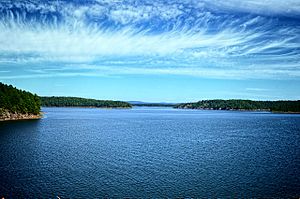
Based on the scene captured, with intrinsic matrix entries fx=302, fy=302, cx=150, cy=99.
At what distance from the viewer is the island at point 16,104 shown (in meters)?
103

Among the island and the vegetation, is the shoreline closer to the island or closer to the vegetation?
the island

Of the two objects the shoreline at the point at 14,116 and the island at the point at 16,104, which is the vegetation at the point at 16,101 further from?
the shoreline at the point at 14,116

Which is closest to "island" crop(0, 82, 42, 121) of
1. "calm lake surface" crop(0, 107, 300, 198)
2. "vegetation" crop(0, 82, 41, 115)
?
"vegetation" crop(0, 82, 41, 115)

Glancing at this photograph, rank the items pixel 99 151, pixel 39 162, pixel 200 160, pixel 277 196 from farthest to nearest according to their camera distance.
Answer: pixel 99 151
pixel 200 160
pixel 39 162
pixel 277 196

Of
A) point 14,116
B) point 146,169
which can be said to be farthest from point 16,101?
point 146,169

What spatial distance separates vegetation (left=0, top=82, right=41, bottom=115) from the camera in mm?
103469

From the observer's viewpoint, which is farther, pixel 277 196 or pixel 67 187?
pixel 67 187

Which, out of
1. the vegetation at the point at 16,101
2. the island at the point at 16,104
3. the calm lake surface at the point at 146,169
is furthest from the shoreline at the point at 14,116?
the calm lake surface at the point at 146,169

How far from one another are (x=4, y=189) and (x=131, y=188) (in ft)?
40.5

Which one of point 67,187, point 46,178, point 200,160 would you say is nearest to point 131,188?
point 67,187

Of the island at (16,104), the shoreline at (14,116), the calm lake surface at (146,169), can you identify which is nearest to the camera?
the calm lake surface at (146,169)

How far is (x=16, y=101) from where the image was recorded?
110 m

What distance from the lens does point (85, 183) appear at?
32.0 meters

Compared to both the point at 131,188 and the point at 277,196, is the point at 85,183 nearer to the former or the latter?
the point at 131,188
